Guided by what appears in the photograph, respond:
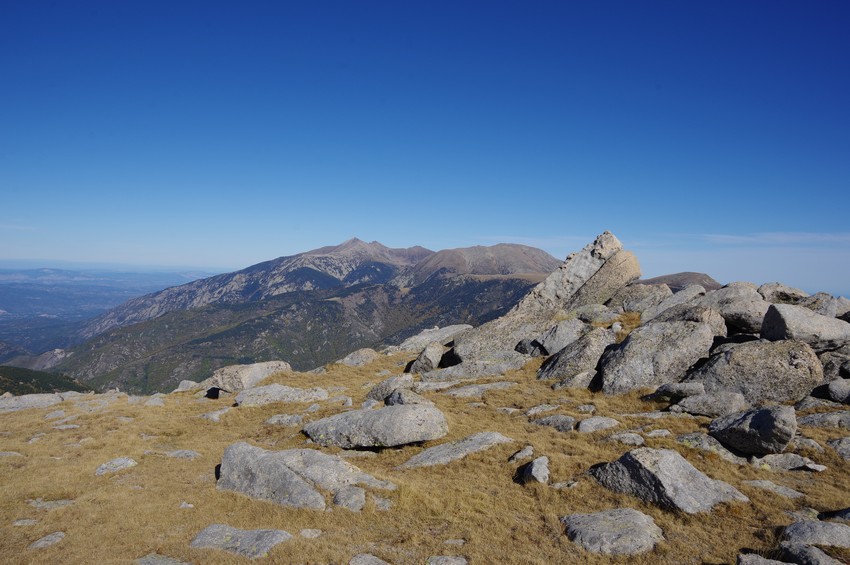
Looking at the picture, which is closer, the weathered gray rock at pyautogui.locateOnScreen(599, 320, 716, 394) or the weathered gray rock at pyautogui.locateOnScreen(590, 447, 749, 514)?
the weathered gray rock at pyautogui.locateOnScreen(590, 447, 749, 514)

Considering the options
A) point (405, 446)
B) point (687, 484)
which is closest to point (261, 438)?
point (405, 446)

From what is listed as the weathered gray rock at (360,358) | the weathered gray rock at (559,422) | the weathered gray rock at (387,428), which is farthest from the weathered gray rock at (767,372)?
the weathered gray rock at (360,358)

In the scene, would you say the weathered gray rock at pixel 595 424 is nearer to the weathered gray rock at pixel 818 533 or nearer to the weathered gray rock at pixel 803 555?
the weathered gray rock at pixel 818 533

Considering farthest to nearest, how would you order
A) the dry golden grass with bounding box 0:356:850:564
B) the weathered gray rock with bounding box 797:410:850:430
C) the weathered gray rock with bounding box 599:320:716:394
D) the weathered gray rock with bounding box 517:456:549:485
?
the weathered gray rock with bounding box 599:320:716:394, the weathered gray rock with bounding box 797:410:850:430, the weathered gray rock with bounding box 517:456:549:485, the dry golden grass with bounding box 0:356:850:564

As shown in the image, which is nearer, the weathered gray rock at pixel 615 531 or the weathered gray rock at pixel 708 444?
the weathered gray rock at pixel 615 531

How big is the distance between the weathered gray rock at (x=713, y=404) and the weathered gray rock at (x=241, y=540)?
24906 mm

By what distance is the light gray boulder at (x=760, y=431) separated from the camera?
20328 mm

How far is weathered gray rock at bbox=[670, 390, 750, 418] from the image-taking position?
26.4 m

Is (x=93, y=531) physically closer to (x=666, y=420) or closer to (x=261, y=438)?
(x=261, y=438)

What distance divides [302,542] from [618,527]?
11.3 metres

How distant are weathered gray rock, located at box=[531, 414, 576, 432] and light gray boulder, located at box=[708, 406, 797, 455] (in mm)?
7761

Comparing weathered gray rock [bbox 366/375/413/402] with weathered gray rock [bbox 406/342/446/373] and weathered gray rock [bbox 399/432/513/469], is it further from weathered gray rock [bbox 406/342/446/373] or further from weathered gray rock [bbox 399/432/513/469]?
weathered gray rock [bbox 399/432/513/469]

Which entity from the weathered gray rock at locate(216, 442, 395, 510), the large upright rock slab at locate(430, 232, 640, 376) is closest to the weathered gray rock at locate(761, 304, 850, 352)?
the large upright rock slab at locate(430, 232, 640, 376)

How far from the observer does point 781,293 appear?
4591 centimetres
